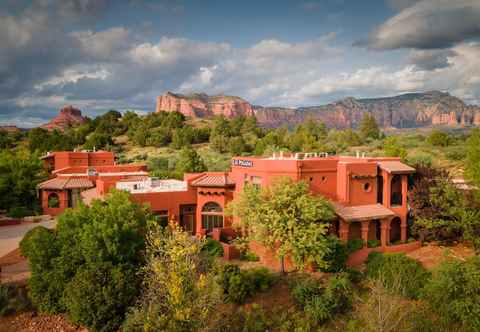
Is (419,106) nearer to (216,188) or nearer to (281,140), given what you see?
(281,140)

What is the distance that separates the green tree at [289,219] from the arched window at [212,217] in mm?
7421

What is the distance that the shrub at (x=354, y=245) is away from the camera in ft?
90.8

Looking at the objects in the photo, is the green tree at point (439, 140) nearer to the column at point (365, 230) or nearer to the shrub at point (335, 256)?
the column at point (365, 230)

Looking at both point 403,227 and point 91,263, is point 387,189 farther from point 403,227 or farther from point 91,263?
point 91,263

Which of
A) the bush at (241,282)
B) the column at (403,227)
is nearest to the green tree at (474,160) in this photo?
the column at (403,227)

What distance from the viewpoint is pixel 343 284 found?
23016 millimetres

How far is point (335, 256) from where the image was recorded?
25.8 m

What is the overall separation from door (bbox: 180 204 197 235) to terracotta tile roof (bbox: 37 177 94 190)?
1502cm

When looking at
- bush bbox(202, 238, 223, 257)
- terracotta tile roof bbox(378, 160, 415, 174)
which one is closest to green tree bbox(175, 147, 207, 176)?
bush bbox(202, 238, 223, 257)

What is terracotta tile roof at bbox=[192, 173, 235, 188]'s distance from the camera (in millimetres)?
33031

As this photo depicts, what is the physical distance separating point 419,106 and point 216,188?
178554 millimetres

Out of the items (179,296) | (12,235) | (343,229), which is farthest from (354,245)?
(12,235)

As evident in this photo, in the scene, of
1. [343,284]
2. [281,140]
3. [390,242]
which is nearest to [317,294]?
[343,284]

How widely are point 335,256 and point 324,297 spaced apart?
4177mm
